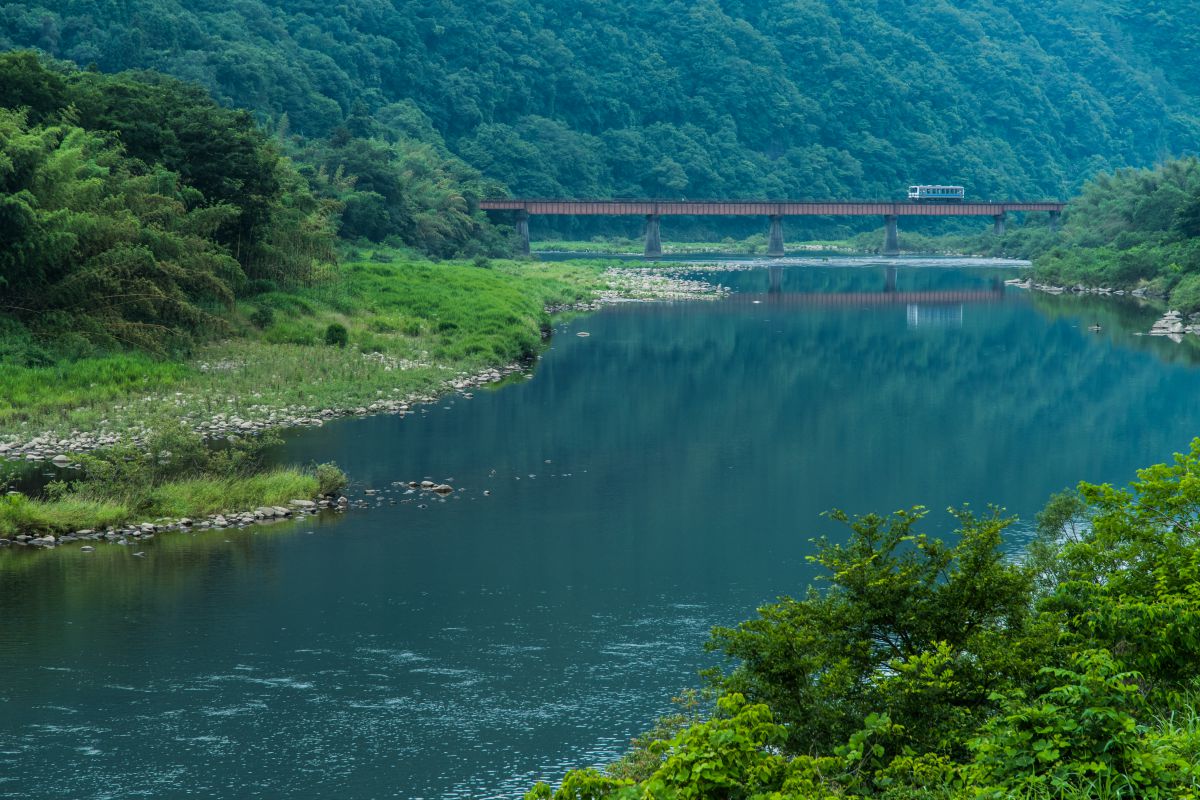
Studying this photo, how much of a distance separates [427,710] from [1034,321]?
188ft

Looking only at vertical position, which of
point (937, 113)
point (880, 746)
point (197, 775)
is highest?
point (937, 113)

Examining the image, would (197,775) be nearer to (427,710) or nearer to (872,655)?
(427,710)

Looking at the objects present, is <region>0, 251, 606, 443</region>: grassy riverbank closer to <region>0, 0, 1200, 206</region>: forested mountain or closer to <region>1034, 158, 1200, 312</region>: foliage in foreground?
<region>1034, 158, 1200, 312</region>: foliage in foreground

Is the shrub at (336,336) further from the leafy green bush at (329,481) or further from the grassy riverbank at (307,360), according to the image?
the leafy green bush at (329,481)

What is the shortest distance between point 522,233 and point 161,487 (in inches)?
3504

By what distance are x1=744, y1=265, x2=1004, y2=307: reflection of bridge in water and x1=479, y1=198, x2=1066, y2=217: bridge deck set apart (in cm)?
3054

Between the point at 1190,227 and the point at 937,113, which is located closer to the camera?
the point at 1190,227

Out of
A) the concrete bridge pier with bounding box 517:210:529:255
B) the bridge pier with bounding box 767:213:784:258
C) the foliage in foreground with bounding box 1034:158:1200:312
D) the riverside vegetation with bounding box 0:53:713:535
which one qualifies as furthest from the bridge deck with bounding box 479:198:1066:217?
the riverside vegetation with bounding box 0:53:713:535

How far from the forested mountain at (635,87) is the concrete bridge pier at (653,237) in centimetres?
2437

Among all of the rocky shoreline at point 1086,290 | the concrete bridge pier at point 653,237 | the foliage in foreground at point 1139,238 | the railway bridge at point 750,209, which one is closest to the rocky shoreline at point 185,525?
the foliage in foreground at point 1139,238

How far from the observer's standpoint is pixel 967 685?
45.0 feet

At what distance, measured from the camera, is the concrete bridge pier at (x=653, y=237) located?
4887 inches

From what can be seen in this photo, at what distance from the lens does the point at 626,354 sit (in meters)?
Result: 58.2

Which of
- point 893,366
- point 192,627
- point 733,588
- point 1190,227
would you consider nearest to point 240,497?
point 192,627
